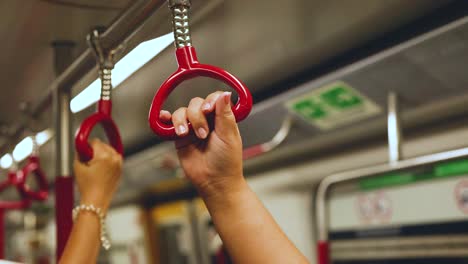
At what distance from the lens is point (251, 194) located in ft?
3.03

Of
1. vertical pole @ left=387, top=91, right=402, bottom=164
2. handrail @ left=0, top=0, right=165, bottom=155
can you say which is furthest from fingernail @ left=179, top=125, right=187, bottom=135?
vertical pole @ left=387, top=91, right=402, bottom=164

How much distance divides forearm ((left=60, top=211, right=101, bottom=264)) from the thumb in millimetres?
497

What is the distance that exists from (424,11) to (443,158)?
0.53m

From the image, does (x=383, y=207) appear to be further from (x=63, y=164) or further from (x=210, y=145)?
(x=210, y=145)

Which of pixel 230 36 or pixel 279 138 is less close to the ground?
pixel 230 36

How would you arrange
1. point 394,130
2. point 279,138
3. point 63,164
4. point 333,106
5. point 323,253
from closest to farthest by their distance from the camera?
point 63,164, point 394,130, point 333,106, point 323,253, point 279,138

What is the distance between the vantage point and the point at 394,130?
2.25m

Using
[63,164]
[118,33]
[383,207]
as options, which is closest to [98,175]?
[118,33]

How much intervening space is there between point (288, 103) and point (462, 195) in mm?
887

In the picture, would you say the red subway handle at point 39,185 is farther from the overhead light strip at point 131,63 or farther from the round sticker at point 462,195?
the round sticker at point 462,195

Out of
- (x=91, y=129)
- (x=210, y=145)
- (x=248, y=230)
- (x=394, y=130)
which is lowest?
(x=248, y=230)

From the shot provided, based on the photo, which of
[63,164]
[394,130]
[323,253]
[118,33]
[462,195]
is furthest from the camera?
[323,253]

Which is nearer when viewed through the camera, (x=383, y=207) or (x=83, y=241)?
(x=83, y=241)

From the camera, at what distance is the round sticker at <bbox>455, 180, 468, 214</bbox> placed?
240 cm
